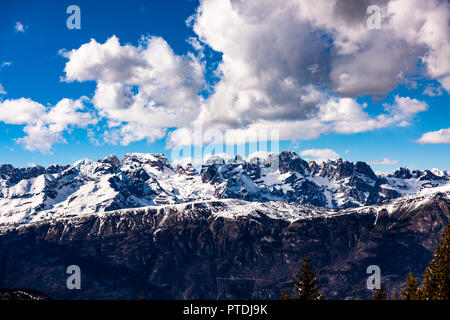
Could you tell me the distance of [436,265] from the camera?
4619 centimetres

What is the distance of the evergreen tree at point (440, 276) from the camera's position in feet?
140

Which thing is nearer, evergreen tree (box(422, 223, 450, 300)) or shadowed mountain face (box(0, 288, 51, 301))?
evergreen tree (box(422, 223, 450, 300))

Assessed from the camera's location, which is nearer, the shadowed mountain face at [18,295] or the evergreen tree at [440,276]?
the evergreen tree at [440,276]

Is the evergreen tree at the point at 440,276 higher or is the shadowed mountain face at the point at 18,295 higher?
the evergreen tree at the point at 440,276

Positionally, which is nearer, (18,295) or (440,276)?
(440,276)

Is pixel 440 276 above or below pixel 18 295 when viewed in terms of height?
above

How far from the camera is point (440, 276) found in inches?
1743

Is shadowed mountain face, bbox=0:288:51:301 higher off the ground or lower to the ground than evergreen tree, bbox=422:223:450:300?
lower

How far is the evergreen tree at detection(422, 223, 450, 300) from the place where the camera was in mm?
42781
